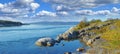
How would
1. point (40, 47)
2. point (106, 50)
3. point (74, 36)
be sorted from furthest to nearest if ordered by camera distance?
point (74, 36), point (40, 47), point (106, 50)

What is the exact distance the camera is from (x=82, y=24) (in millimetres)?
156875

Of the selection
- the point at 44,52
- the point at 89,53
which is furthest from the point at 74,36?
the point at 89,53

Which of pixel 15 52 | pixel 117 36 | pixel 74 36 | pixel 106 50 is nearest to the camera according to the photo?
pixel 106 50

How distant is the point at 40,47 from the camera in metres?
112

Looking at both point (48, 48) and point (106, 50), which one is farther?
point (48, 48)

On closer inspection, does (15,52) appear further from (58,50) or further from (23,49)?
(58,50)

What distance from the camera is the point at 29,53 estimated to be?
332ft

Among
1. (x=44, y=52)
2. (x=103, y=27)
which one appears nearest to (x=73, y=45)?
(x=44, y=52)

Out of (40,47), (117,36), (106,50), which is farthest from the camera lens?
(40,47)

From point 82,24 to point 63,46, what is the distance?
4317cm

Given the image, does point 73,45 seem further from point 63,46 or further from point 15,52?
point 15,52

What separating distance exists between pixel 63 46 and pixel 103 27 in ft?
115

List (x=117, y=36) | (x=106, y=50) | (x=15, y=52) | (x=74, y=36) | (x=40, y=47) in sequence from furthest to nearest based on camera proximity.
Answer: (x=74, y=36), (x=40, y=47), (x=15, y=52), (x=117, y=36), (x=106, y=50)

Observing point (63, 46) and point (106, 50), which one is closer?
point (106, 50)
